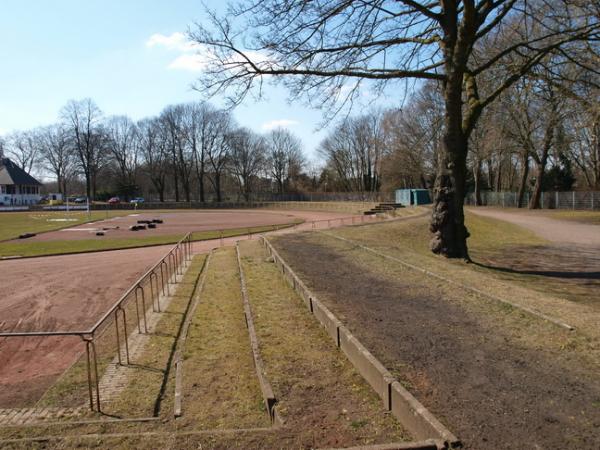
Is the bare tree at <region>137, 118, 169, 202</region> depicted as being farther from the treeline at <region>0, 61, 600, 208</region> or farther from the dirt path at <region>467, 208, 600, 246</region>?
the dirt path at <region>467, 208, 600, 246</region>

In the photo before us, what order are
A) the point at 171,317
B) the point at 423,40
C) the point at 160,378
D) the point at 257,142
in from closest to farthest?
1. the point at 160,378
2. the point at 171,317
3. the point at 423,40
4. the point at 257,142

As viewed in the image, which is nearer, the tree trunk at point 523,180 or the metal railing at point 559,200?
the metal railing at point 559,200

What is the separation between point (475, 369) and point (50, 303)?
12.4m

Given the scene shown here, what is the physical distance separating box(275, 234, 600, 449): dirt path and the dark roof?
333 ft

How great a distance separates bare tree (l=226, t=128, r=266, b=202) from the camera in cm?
9112

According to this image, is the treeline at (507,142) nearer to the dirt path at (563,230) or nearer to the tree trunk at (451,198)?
the tree trunk at (451,198)

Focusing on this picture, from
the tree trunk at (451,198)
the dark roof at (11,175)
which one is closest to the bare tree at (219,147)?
the dark roof at (11,175)

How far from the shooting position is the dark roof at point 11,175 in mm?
91562

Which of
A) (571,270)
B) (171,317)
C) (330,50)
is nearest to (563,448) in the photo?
(171,317)

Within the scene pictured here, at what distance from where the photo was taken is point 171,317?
10094 millimetres

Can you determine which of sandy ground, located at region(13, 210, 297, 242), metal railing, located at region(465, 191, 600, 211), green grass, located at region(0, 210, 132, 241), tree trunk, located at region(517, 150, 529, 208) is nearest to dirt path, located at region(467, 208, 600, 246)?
metal railing, located at region(465, 191, 600, 211)

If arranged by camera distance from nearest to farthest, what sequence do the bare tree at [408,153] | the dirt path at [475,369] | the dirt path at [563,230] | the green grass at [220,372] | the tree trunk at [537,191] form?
the dirt path at [475,369]
the green grass at [220,372]
the dirt path at [563,230]
the tree trunk at [537,191]
the bare tree at [408,153]

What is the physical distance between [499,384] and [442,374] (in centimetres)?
59

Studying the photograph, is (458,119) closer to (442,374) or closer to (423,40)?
(423,40)
